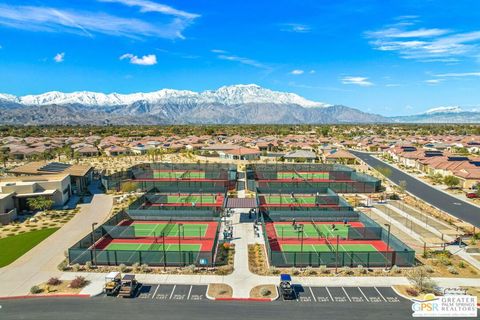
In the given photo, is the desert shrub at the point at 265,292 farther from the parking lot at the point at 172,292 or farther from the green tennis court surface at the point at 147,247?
the green tennis court surface at the point at 147,247

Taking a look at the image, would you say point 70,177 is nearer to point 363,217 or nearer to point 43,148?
point 363,217

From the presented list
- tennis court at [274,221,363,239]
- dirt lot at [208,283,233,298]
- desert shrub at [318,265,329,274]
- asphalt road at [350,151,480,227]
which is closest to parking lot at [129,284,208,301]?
dirt lot at [208,283,233,298]

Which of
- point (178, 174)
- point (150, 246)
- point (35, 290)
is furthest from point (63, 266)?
point (178, 174)

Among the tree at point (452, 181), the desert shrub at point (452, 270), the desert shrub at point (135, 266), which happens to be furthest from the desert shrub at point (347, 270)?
the tree at point (452, 181)

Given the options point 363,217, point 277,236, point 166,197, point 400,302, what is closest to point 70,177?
point 166,197

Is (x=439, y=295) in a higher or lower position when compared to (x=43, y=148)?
lower

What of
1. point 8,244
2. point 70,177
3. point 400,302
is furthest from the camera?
point 70,177

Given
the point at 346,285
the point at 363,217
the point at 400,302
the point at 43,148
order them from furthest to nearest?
the point at 43,148 → the point at 363,217 → the point at 346,285 → the point at 400,302
